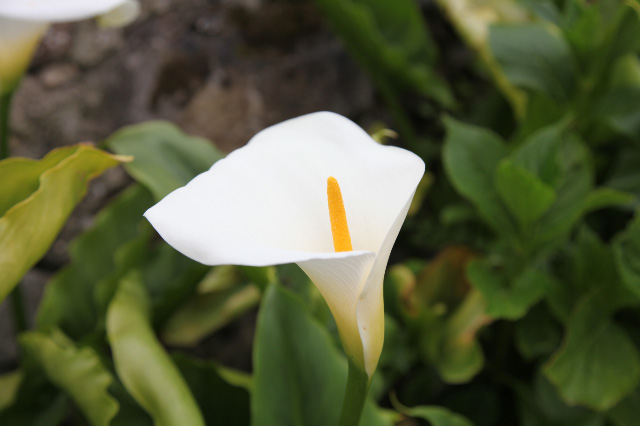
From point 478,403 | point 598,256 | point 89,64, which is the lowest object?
point 478,403

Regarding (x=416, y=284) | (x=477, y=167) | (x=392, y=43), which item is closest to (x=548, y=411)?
(x=416, y=284)

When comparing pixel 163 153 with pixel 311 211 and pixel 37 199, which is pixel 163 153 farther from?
pixel 311 211

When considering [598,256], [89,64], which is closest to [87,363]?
[89,64]

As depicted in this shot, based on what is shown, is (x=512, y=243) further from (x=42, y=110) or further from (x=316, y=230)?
(x=42, y=110)

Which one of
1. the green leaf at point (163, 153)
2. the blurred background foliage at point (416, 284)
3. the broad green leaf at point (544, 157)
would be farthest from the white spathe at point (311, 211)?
the broad green leaf at point (544, 157)

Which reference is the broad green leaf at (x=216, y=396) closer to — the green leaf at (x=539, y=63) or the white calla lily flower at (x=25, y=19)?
the white calla lily flower at (x=25, y=19)

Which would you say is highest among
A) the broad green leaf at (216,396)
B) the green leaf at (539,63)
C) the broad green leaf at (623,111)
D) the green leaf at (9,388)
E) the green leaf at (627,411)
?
the green leaf at (539,63)
